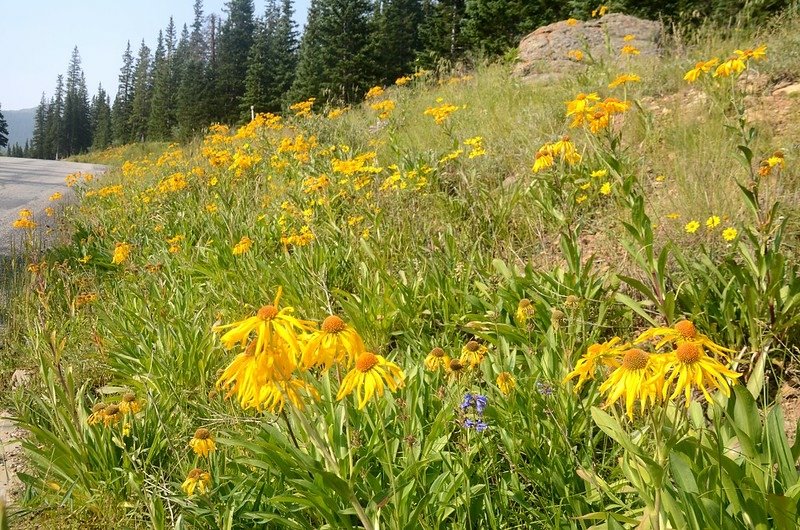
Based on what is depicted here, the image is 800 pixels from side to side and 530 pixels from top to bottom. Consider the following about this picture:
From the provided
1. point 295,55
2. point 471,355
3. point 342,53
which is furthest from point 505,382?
point 295,55

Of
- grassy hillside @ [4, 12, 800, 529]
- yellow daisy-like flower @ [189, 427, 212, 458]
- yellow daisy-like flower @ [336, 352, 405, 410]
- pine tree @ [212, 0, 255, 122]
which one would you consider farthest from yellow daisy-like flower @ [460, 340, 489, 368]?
pine tree @ [212, 0, 255, 122]

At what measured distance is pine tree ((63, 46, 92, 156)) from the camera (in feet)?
247

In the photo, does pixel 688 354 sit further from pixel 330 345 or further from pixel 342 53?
pixel 342 53

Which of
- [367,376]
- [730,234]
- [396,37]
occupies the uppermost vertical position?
[396,37]

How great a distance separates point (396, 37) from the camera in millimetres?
34656

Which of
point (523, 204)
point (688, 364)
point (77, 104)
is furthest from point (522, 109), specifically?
point (77, 104)

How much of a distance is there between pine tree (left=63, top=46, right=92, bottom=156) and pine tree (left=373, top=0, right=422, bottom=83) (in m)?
56.8

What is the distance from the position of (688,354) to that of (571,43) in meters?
9.01

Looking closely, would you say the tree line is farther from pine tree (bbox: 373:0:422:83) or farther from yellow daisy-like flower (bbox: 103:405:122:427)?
yellow daisy-like flower (bbox: 103:405:122:427)

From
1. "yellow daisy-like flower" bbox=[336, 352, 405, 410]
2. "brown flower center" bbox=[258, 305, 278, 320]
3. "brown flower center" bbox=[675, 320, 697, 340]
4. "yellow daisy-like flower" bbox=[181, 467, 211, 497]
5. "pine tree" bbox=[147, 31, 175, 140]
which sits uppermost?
"pine tree" bbox=[147, 31, 175, 140]

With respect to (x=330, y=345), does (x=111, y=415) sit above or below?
below

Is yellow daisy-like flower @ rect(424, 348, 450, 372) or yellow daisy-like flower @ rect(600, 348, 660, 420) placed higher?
yellow daisy-like flower @ rect(600, 348, 660, 420)

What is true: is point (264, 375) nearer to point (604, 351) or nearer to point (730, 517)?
point (604, 351)

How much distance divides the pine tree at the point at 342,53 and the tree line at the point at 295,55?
0.17ft
